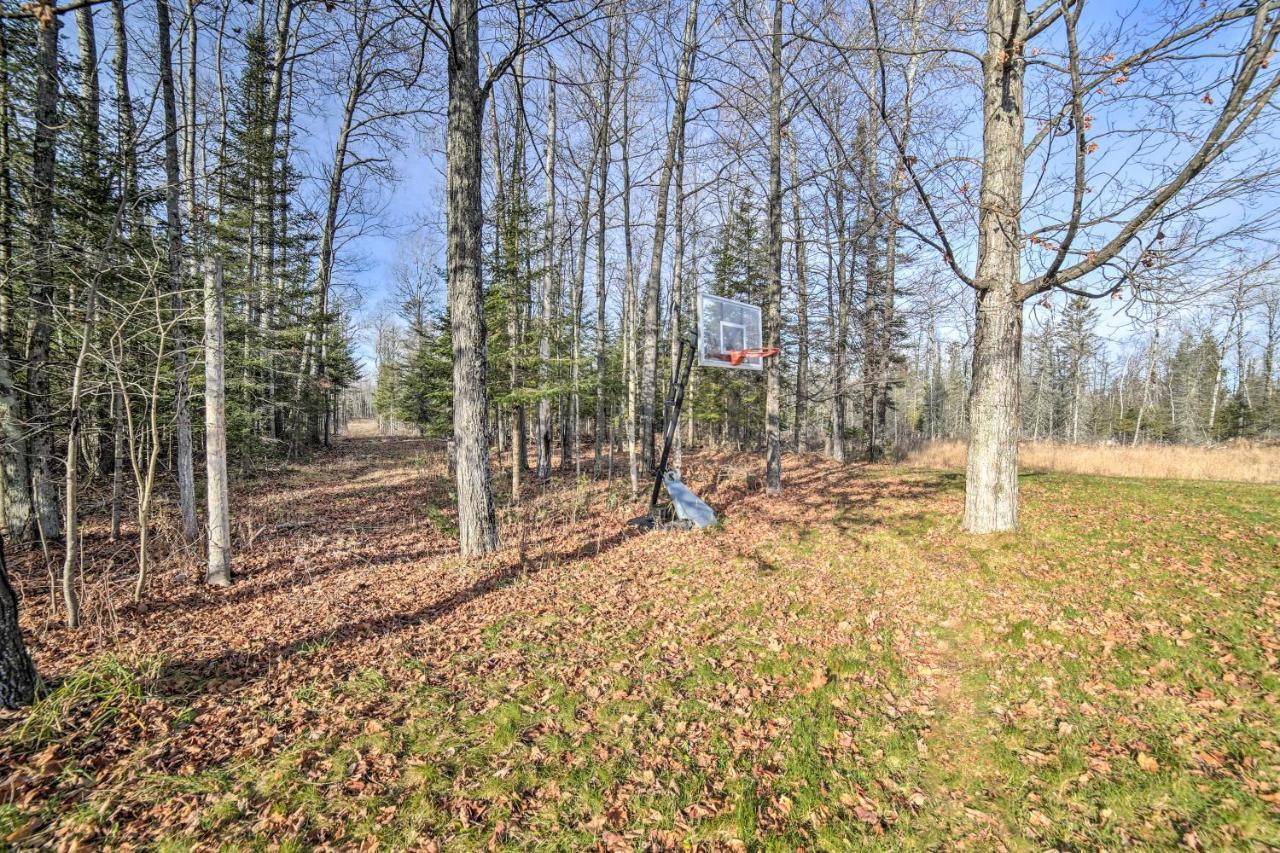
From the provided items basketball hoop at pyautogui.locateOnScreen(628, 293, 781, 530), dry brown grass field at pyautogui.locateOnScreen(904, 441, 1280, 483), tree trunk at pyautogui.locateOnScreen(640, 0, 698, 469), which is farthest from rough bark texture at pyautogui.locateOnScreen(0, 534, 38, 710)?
dry brown grass field at pyautogui.locateOnScreen(904, 441, 1280, 483)

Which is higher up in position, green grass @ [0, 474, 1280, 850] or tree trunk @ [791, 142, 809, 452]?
tree trunk @ [791, 142, 809, 452]

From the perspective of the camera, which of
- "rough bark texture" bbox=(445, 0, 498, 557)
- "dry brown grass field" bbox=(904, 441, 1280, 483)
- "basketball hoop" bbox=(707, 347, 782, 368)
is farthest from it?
"dry brown grass field" bbox=(904, 441, 1280, 483)

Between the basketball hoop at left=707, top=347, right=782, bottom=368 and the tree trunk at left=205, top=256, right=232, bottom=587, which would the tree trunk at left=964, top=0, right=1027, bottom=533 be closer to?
the basketball hoop at left=707, top=347, right=782, bottom=368

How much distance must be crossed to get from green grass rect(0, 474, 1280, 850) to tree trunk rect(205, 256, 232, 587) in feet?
7.92

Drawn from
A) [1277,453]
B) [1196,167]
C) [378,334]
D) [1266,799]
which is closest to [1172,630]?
[1266,799]

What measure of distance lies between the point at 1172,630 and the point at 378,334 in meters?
48.6

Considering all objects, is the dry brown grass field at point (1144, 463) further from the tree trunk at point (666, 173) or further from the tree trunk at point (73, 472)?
the tree trunk at point (73, 472)

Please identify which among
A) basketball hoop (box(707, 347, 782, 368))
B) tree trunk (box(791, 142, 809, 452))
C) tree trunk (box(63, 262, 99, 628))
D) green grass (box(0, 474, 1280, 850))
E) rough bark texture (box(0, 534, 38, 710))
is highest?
tree trunk (box(791, 142, 809, 452))

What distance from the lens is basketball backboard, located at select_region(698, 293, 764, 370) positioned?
335 inches

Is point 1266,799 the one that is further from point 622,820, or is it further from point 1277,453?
point 1277,453

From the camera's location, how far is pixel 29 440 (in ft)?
21.3

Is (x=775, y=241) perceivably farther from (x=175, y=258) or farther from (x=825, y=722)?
(x=175, y=258)

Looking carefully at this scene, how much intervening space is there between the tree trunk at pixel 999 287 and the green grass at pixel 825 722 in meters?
1.14

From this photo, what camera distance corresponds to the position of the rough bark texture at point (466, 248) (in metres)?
6.10
